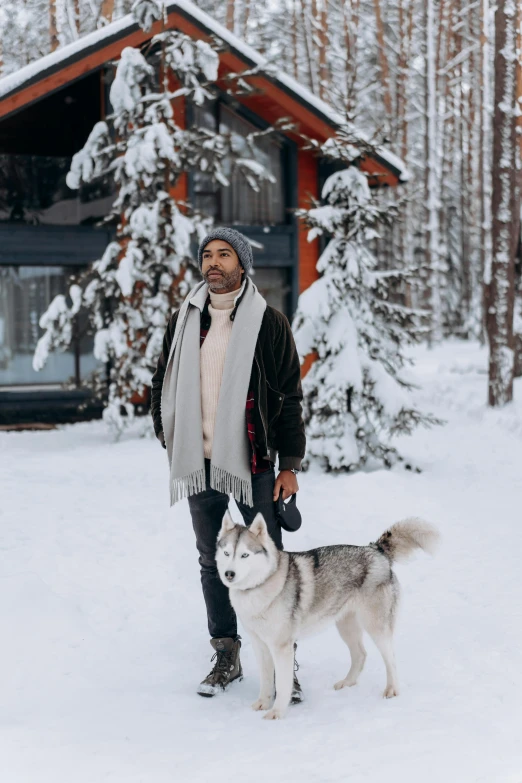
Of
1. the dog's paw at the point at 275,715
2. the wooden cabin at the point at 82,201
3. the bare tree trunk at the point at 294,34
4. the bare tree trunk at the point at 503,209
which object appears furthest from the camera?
the bare tree trunk at the point at 294,34

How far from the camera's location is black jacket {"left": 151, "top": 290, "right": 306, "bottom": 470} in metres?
4.23

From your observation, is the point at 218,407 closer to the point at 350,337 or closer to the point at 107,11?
the point at 350,337

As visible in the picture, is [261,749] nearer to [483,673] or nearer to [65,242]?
[483,673]

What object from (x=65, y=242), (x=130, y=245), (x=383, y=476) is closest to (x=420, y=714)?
(x=383, y=476)

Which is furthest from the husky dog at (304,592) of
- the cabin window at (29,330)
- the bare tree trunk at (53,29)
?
the bare tree trunk at (53,29)

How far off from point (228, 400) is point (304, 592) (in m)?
1.04

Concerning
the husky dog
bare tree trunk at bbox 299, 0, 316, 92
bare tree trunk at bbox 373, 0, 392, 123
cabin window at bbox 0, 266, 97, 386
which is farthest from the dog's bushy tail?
bare tree trunk at bbox 299, 0, 316, 92

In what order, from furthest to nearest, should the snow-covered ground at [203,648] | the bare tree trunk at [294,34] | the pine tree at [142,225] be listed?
the bare tree trunk at [294,34], the pine tree at [142,225], the snow-covered ground at [203,648]

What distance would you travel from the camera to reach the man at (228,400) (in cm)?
418

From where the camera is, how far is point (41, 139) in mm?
14891

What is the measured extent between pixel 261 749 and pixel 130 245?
30.4 feet

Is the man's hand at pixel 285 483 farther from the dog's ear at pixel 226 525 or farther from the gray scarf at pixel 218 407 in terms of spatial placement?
the dog's ear at pixel 226 525

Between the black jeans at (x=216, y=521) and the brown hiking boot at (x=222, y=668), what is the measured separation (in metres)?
0.06

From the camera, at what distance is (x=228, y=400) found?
4168 millimetres
